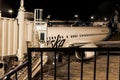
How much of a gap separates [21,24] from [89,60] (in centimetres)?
425

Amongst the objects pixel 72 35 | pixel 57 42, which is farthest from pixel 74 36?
pixel 57 42

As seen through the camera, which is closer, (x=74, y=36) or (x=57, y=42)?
(x=57, y=42)

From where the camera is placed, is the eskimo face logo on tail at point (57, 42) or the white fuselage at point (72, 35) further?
the white fuselage at point (72, 35)

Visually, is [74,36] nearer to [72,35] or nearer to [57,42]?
[72,35]

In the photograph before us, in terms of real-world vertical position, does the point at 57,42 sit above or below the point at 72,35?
below

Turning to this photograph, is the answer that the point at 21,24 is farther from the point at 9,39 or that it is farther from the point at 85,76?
the point at 85,76

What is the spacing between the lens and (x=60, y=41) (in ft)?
40.7

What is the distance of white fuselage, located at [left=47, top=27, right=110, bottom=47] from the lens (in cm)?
1223

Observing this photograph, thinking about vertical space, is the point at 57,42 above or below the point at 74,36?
below

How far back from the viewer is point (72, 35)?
12.7 meters

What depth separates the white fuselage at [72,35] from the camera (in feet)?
40.1

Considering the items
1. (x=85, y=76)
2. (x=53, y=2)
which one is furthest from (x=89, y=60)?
(x=53, y=2)

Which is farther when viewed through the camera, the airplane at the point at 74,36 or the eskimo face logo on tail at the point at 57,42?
the airplane at the point at 74,36

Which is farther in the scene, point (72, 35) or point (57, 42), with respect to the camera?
point (72, 35)
